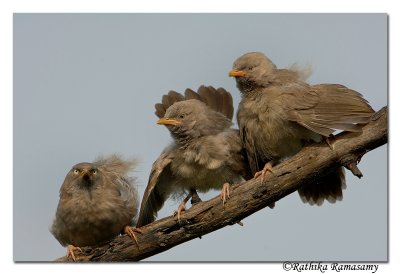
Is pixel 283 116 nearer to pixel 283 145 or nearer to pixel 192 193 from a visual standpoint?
pixel 283 145

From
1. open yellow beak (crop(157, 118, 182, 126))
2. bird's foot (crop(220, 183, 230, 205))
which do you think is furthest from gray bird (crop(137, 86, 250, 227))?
bird's foot (crop(220, 183, 230, 205))

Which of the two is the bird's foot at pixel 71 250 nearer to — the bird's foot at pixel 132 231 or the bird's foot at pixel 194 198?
the bird's foot at pixel 132 231

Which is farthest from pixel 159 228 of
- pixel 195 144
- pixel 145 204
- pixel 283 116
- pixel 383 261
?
pixel 383 261

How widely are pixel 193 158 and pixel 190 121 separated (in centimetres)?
38

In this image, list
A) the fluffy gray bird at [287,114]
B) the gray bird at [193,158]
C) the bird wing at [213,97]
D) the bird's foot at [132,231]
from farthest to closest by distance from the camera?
the bird wing at [213,97] < the gray bird at [193,158] < the bird's foot at [132,231] < the fluffy gray bird at [287,114]

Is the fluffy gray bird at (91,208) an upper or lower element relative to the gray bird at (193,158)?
lower

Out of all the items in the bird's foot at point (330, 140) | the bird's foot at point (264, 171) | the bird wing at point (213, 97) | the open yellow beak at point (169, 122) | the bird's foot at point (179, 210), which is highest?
the bird wing at point (213, 97)

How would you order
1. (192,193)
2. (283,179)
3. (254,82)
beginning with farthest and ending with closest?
(192,193) < (254,82) < (283,179)

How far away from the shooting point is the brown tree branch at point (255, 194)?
5.19 m

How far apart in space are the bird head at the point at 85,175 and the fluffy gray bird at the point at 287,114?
1.45 metres

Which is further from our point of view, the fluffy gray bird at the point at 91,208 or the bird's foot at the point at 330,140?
the fluffy gray bird at the point at 91,208

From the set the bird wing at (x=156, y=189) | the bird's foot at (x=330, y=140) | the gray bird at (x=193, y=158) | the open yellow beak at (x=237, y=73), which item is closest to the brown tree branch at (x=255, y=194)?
the bird's foot at (x=330, y=140)
